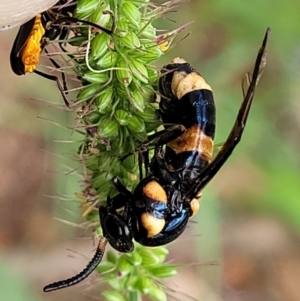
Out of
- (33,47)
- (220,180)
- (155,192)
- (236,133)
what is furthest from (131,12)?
(220,180)

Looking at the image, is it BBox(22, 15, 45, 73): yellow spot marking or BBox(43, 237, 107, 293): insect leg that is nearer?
BBox(22, 15, 45, 73): yellow spot marking

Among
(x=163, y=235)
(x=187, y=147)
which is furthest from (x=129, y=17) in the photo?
(x=163, y=235)

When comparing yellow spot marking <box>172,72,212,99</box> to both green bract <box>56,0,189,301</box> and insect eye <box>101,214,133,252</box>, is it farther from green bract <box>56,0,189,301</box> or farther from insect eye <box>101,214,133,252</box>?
insect eye <box>101,214,133,252</box>

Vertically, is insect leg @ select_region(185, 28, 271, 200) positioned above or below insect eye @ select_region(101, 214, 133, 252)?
above

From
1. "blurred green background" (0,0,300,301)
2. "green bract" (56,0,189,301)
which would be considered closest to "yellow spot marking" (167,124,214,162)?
"green bract" (56,0,189,301)

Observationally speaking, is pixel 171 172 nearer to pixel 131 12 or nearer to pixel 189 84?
pixel 189 84

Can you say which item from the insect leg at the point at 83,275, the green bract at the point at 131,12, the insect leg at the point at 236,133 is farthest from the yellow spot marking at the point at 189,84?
the insect leg at the point at 83,275

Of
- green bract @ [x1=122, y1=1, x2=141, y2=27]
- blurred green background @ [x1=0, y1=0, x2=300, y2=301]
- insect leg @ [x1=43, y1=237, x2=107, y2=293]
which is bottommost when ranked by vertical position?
blurred green background @ [x1=0, y1=0, x2=300, y2=301]
